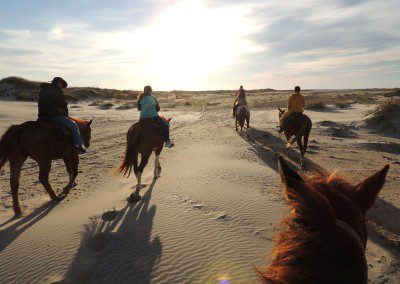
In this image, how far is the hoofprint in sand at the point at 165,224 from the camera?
181 inches

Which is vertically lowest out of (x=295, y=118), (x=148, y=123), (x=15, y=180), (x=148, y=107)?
(x=15, y=180)

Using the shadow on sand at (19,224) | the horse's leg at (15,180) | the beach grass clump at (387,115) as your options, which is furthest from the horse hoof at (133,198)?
the beach grass clump at (387,115)

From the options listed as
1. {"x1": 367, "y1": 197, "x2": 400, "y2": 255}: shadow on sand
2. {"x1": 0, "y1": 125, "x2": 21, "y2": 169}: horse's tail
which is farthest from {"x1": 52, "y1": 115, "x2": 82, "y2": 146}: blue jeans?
{"x1": 367, "y1": 197, "x2": 400, "y2": 255}: shadow on sand

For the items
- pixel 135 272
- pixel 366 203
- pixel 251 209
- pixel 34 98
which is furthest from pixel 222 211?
pixel 34 98

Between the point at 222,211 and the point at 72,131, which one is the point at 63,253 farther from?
the point at 72,131

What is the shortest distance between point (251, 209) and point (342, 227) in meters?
5.84

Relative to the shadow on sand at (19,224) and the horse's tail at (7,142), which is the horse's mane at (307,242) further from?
the horse's tail at (7,142)

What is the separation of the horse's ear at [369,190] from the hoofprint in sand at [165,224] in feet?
10.5

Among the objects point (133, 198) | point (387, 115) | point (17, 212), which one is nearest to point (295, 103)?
point (133, 198)

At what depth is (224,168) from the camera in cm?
1048

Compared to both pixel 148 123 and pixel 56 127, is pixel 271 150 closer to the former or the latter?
pixel 148 123

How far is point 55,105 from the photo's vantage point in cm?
768

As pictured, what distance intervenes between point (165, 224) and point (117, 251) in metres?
1.23

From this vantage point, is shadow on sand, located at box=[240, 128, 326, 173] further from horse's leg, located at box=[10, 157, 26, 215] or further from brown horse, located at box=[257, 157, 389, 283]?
brown horse, located at box=[257, 157, 389, 283]
